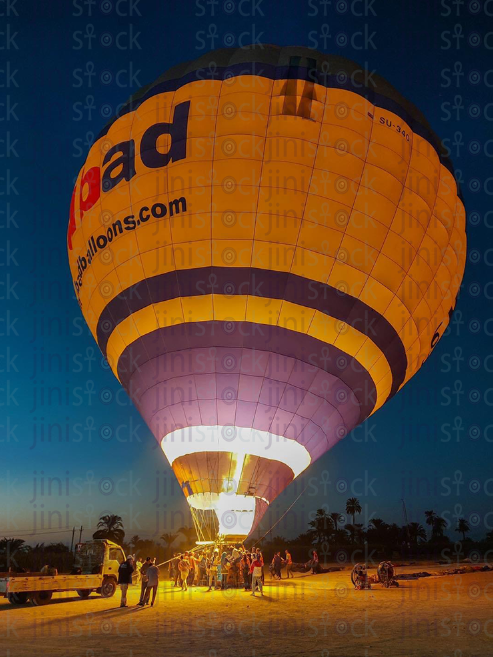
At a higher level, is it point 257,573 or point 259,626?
point 257,573

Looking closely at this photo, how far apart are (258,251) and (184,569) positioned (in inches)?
294

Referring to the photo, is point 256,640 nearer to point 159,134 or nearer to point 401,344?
point 401,344

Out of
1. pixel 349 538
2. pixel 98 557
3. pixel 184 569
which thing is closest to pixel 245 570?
pixel 184 569

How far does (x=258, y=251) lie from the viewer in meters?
12.5

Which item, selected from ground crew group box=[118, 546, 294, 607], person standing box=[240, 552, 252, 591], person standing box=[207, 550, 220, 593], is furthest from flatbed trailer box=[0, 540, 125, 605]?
person standing box=[240, 552, 252, 591]

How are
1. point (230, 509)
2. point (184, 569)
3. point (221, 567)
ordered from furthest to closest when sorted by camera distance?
point (184, 569), point (221, 567), point (230, 509)

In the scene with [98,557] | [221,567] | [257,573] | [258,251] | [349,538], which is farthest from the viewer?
[349,538]

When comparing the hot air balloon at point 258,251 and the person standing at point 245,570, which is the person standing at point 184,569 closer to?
the hot air balloon at point 258,251

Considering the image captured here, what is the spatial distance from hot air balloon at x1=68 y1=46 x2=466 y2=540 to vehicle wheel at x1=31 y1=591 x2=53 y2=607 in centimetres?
340

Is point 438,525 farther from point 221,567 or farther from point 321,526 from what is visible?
point 221,567

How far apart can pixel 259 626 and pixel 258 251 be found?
7.11m

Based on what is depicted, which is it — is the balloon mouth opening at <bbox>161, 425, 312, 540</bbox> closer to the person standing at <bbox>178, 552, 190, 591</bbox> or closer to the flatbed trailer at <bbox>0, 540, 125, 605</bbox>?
the person standing at <bbox>178, 552, 190, 591</bbox>

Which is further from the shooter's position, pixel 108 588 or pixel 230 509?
pixel 108 588

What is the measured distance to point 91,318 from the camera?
598 inches
